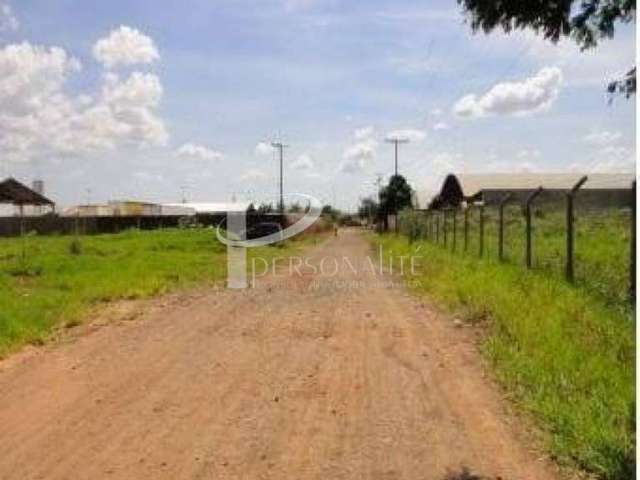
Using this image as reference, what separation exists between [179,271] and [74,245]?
9805 millimetres

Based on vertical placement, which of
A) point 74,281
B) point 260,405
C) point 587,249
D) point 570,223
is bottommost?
point 260,405

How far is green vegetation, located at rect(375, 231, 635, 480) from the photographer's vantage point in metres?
5.80

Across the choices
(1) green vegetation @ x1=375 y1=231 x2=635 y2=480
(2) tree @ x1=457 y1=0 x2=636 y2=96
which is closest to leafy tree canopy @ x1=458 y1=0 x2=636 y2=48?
(2) tree @ x1=457 y1=0 x2=636 y2=96

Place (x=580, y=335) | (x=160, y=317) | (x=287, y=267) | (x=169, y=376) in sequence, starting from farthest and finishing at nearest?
(x=287, y=267) < (x=160, y=317) < (x=580, y=335) < (x=169, y=376)

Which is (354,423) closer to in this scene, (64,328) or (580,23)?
(580,23)

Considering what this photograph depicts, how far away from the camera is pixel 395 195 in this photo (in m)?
85.9

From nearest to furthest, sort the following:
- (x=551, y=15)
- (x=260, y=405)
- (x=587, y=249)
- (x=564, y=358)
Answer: (x=551, y=15)
(x=260, y=405)
(x=564, y=358)
(x=587, y=249)

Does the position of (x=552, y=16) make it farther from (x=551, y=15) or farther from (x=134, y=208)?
(x=134, y=208)

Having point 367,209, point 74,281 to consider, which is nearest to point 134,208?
point 367,209

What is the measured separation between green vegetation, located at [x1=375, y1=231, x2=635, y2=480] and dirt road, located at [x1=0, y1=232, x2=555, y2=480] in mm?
311

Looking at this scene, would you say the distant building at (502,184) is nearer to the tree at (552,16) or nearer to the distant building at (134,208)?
the distant building at (134,208)

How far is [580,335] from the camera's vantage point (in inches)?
359

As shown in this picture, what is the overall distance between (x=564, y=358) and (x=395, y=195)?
7814cm

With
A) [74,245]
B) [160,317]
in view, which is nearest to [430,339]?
[160,317]
